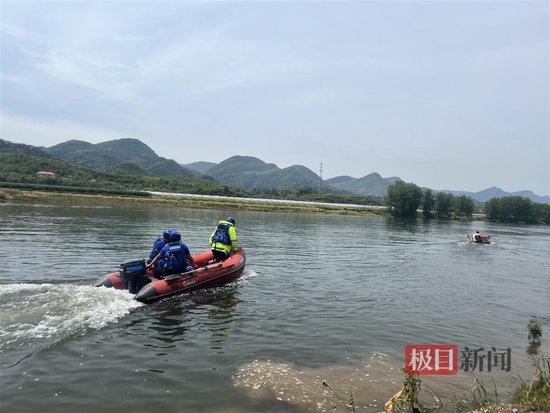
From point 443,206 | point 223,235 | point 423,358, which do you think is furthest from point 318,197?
point 423,358

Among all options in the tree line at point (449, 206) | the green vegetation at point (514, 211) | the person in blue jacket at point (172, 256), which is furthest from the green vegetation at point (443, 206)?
the person in blue jacket at point (172, 256)

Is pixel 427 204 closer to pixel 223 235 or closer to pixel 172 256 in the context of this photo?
pixel 223 235

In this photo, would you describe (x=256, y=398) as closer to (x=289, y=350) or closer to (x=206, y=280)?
(x=289, y=350)

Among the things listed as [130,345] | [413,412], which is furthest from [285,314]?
[413,412]

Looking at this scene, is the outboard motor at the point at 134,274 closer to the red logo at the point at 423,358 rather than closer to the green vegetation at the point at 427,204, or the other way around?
the red logo at the point at 423,358

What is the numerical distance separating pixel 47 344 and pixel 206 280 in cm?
664

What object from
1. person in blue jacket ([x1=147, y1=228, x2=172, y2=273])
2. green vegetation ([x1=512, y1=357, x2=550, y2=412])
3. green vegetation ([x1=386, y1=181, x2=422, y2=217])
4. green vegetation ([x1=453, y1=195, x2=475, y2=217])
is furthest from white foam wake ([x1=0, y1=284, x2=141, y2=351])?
green vegetation ([x1=453, y1=195, x2=475, y2=217])

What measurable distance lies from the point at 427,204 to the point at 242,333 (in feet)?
353

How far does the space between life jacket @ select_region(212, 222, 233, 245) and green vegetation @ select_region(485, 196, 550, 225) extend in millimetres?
121380

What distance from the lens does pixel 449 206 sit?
114 m

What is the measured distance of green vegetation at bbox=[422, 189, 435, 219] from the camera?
364ft

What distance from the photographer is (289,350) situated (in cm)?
1034

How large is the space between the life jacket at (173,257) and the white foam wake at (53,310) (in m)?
1.70

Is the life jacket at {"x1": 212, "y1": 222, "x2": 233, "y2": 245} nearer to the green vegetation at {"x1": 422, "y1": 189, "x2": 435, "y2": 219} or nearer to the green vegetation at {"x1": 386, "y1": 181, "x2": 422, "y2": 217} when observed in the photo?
the green vegetation at {"x1": 386, "y1": 181, "x2": 422, "y2": 217}
